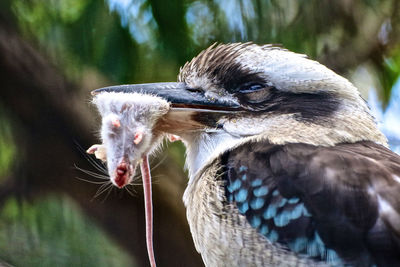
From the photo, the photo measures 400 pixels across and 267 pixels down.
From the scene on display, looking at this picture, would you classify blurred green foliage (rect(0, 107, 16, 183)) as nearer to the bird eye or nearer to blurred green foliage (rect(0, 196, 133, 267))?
blurred green foliage (rect(0, 196, 133, 267))

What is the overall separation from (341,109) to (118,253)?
0.90 meters

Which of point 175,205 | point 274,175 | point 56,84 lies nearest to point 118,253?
point 175,205

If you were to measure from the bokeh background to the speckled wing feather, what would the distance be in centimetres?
70

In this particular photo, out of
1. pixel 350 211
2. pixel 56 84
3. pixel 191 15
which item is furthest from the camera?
pixel 191 15

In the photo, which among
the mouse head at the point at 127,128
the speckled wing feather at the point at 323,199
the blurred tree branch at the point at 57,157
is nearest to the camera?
the speckled wing feather at the point at 323,199

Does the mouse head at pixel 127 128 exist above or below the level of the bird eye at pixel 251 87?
below

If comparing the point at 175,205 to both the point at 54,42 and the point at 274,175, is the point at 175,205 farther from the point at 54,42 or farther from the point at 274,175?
the point at 274,175

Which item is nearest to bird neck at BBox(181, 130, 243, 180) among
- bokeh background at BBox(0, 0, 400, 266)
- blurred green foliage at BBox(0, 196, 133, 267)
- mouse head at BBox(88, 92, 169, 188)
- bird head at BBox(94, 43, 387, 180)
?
bird head at BBox(94, 43, 387, 180)

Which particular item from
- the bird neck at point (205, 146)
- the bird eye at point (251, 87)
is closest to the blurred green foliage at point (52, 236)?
the bird neck at point (205, 146)

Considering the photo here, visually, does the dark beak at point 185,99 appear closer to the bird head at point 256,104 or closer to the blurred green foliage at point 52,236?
the bird head at point 256,104

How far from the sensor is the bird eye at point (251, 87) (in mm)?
1167

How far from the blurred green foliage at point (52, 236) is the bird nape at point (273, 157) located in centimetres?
67

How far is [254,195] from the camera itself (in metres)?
0.98

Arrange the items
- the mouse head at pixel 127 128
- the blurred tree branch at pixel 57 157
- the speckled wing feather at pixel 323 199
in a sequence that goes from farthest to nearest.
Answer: the blurred tree branch at pixel 57 157 < the mouse head at pixel 127 128 < the speckled wing feather at pixel 323 199
